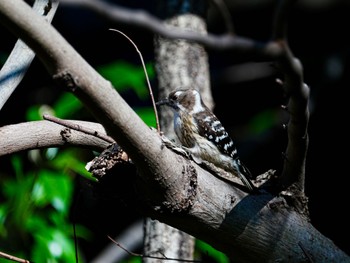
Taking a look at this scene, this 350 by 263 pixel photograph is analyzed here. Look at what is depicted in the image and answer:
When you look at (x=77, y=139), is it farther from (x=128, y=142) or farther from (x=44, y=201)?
(x=44, y=201)

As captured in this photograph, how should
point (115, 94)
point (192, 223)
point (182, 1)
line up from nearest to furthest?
point (115, 94) → point (192, 223) → point (182, 1)

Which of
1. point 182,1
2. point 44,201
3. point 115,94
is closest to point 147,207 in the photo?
point 115,94

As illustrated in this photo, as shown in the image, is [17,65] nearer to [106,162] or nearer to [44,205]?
[106,162]

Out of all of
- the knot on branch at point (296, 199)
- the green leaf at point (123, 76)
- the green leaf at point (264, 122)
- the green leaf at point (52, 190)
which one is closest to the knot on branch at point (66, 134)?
the knot on branch at point (296, 199)

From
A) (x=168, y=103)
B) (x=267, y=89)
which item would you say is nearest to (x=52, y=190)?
(x=168, y=103)

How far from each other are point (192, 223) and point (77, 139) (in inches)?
24.3

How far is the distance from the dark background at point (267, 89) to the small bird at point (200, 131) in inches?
72.7

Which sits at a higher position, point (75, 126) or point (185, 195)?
point (75, 126)

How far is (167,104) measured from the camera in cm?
441

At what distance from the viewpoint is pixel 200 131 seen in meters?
4.45

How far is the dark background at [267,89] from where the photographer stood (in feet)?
21.1

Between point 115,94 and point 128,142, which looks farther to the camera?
point 128,142

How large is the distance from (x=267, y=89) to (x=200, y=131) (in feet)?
8.56

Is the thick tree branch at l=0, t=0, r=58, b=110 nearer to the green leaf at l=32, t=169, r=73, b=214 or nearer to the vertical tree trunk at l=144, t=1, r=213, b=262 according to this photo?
the green leaf at l=32, t=169, r=73, b=214
